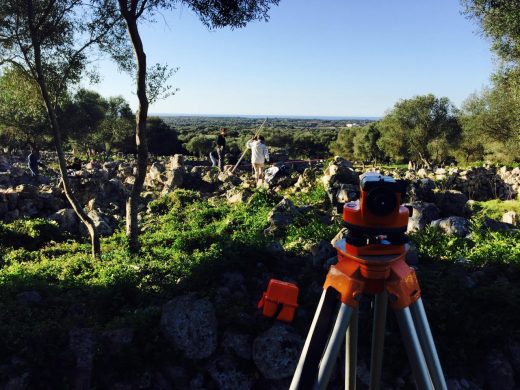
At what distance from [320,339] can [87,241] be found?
1130 centimetres

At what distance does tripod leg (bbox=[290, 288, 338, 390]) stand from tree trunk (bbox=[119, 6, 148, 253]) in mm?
7439

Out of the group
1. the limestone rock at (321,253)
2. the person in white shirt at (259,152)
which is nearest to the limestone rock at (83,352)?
the limestone rock at (321,253)

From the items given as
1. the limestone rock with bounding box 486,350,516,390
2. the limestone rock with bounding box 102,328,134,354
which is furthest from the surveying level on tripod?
the limestone rock with bounding box 102,328,134,354

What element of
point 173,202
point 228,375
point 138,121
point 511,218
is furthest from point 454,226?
point 173,202

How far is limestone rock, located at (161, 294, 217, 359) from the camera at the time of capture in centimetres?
512

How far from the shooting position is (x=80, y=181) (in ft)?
57.1

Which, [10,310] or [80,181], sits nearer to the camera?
[10,310]

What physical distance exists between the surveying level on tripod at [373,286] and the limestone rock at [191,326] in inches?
133

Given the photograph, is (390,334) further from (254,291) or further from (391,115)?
(391,115)

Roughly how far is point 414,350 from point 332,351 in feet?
1.48

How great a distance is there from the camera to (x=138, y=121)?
895cm

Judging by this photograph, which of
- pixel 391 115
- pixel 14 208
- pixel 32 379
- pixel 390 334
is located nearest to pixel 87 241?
pixel 14 208

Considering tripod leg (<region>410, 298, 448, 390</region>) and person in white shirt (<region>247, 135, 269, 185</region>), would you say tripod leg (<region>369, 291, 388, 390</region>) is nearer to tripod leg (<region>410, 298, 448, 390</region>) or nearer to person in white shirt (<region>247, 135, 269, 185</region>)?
tripod leg (<region>410, 298, 448, 390</region>)

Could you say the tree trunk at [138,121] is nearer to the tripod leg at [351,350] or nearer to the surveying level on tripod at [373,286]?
the tripod leg at [351,350]
